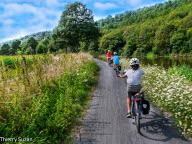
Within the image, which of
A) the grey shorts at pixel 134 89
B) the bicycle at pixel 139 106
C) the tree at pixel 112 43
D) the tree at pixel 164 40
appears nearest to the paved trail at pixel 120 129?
the bicycle at pixel 139 106

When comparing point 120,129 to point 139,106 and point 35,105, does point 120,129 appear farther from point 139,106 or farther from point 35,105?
point 35,105

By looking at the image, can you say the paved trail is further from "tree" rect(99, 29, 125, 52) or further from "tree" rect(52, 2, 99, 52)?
"tree" rect(99, 29, 125, 52)

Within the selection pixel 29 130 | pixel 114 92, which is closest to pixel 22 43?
pixel 29 130

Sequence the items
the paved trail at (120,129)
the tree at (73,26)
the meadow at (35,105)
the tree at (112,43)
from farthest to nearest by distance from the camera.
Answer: the tree at (112,43), the tree at (73,26), the paved trail at (120,129), the meadow at (35,105)

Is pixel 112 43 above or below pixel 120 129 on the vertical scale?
above

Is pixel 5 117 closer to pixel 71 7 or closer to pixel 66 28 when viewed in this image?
pixel 66 28

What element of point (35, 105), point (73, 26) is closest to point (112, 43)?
point (73, 26)

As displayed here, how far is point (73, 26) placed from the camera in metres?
34.0

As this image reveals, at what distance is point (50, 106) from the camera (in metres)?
5.78

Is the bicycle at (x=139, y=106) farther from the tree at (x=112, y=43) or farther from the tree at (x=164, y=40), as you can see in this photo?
the tree at (x=112, y=43)

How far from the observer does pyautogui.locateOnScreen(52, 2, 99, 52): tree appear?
34.0 meters

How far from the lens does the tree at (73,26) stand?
34000 millimetres

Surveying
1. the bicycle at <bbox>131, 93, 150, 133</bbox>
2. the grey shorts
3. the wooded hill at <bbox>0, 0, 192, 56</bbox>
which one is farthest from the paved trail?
the wooded hill at <bbox>0, 0, 192, 56</bbox>

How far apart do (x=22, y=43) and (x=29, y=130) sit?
333 centimetres
